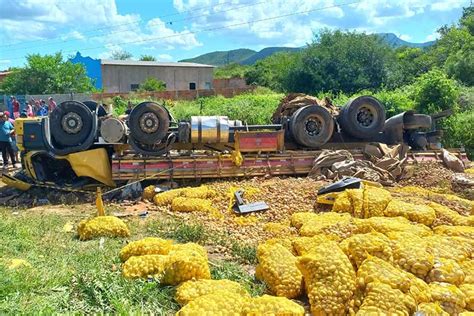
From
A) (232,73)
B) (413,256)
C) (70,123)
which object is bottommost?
(413,256)

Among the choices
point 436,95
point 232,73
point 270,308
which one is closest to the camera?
point 270,308

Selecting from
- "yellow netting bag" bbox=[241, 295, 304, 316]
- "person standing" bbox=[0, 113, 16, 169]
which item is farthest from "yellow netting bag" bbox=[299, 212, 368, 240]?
"person standing" bbox=[0, 113, 16, 169]

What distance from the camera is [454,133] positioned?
583 inches

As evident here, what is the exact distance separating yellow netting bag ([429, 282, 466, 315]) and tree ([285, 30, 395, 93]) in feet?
82.5

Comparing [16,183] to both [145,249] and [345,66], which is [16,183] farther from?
[345,66]

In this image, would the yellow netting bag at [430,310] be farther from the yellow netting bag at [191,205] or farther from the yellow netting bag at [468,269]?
the yellow netting bag at [191,205]

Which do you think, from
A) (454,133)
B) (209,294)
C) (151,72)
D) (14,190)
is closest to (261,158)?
(14,190)

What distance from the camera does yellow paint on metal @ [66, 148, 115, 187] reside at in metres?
10.2

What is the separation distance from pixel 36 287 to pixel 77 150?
20.6ft

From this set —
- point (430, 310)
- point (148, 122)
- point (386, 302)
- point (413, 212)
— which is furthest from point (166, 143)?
point (430, 310)

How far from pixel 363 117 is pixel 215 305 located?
322 inches

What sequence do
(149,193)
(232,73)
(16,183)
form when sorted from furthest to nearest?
(232,73)
(16,183)
(149,193)

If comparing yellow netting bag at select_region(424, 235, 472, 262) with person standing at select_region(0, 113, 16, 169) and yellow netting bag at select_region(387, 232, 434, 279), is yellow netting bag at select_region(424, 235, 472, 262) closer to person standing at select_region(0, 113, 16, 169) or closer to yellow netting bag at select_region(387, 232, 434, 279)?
yellow netting bag at select_region(387, 232, 434, 279)

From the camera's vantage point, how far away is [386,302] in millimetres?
3861
